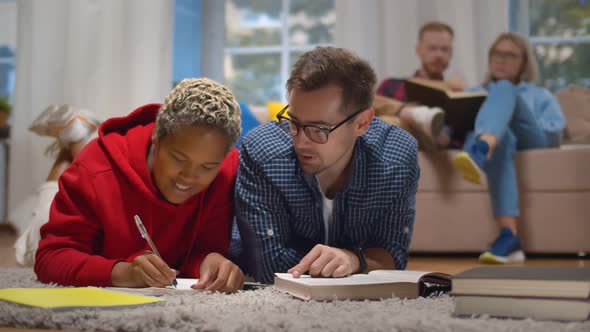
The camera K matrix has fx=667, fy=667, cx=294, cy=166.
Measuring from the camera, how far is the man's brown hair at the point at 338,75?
1.42 m

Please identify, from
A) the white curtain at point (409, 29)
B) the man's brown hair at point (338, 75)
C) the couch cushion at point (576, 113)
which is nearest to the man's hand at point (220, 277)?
the man's brown hair at point (338, 75)

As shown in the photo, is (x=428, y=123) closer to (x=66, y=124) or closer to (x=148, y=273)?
(x=66, y=124)

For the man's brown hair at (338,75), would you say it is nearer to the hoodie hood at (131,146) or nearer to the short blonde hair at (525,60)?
the hoodie hood at (131,146)

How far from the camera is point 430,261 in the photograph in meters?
2.62

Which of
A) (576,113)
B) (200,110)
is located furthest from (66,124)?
(576,113)

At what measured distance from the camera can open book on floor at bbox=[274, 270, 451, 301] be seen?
1193 millimetres

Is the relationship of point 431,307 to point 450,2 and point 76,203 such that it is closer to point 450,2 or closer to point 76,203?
point 76,203

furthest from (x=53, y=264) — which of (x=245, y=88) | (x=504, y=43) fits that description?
(x=245, y=88)

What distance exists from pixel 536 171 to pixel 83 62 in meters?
2.49

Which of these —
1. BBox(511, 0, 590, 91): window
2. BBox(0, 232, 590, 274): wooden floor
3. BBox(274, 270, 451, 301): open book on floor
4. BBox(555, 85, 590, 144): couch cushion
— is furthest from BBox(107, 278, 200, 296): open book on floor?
BBox(511, 0, 590, 91): window

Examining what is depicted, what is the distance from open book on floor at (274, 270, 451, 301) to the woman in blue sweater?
1.30m

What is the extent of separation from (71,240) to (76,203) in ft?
0.26

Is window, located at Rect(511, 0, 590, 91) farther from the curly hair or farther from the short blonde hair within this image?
the curly hair

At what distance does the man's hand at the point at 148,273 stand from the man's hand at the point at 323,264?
0.24 meters
